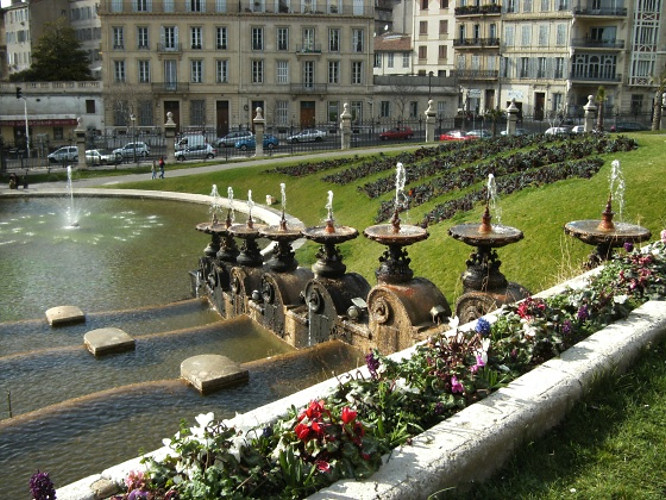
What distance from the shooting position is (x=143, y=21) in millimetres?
64125

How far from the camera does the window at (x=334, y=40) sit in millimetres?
66219

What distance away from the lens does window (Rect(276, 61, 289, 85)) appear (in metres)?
66.1

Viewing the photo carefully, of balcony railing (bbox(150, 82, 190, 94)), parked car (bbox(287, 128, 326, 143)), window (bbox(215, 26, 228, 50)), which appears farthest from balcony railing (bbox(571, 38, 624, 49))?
balcony railing (bbox(150, 82, 190, 94))

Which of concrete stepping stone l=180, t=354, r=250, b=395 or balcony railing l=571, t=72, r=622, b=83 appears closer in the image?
concrete stepping stone l=180, t=354, r=250, b=395

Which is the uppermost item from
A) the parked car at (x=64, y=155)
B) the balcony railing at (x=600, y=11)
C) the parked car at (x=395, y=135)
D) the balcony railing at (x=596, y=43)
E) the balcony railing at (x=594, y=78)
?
the balcony railing at (x=600, y=11)

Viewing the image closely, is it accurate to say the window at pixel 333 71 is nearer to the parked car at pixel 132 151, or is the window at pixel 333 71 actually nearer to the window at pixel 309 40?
the window at pixel 309 40

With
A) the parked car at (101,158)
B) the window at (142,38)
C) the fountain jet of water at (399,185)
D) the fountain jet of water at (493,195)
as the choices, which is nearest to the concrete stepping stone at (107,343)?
the fountain jet of water at (399,185)

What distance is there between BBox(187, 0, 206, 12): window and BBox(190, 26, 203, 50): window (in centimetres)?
154

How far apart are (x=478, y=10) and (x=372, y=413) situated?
70788 millimetres

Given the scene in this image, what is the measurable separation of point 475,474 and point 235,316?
10.1 meters

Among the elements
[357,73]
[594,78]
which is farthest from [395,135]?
[594,78]

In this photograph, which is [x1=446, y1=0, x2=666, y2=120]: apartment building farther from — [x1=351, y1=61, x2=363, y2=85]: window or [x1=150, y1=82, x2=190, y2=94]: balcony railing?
[x1=150, y1=82, x2=190, y2=94]: balcony railing

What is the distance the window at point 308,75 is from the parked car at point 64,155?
24229mm

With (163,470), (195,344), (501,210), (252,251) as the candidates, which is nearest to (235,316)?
(252,251)
